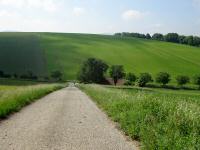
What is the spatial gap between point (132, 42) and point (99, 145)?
6468 inches

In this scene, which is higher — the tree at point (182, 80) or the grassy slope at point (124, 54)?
the grassy slope at point (124, 54)

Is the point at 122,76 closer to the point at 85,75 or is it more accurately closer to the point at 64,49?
the point at 85,75

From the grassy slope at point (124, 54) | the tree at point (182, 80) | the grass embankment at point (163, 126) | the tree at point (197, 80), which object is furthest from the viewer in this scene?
the grassy slope at point (124, 54)

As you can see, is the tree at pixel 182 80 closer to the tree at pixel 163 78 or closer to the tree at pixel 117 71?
the tree at pixel 163 78

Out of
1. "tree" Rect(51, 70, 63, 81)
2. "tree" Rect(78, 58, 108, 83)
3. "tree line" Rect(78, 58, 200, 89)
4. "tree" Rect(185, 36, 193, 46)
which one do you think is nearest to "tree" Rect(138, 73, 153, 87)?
"tree line" Rect(78, 58, 200, 89)

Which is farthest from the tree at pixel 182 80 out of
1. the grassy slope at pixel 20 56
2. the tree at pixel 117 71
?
the grassy slope at pixel 20 56

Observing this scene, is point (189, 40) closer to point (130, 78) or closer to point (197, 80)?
point (130, 78)

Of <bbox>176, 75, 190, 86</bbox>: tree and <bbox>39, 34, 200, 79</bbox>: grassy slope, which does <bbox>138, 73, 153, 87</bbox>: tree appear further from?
<bbox>176, 75, 190, 86</bbox>: tree

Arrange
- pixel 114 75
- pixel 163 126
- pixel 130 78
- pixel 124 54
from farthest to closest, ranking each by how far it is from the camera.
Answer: pixel 124 54, pixel 114 75, pixel 130 78, pixel 163 126

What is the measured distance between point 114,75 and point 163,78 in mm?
16222

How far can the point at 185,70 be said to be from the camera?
133 meters

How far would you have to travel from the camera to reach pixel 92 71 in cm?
13275

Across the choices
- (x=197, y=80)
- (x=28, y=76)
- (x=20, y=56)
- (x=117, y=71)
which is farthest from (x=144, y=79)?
(x=20, y=56)

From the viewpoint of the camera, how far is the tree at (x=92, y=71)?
131 meters
